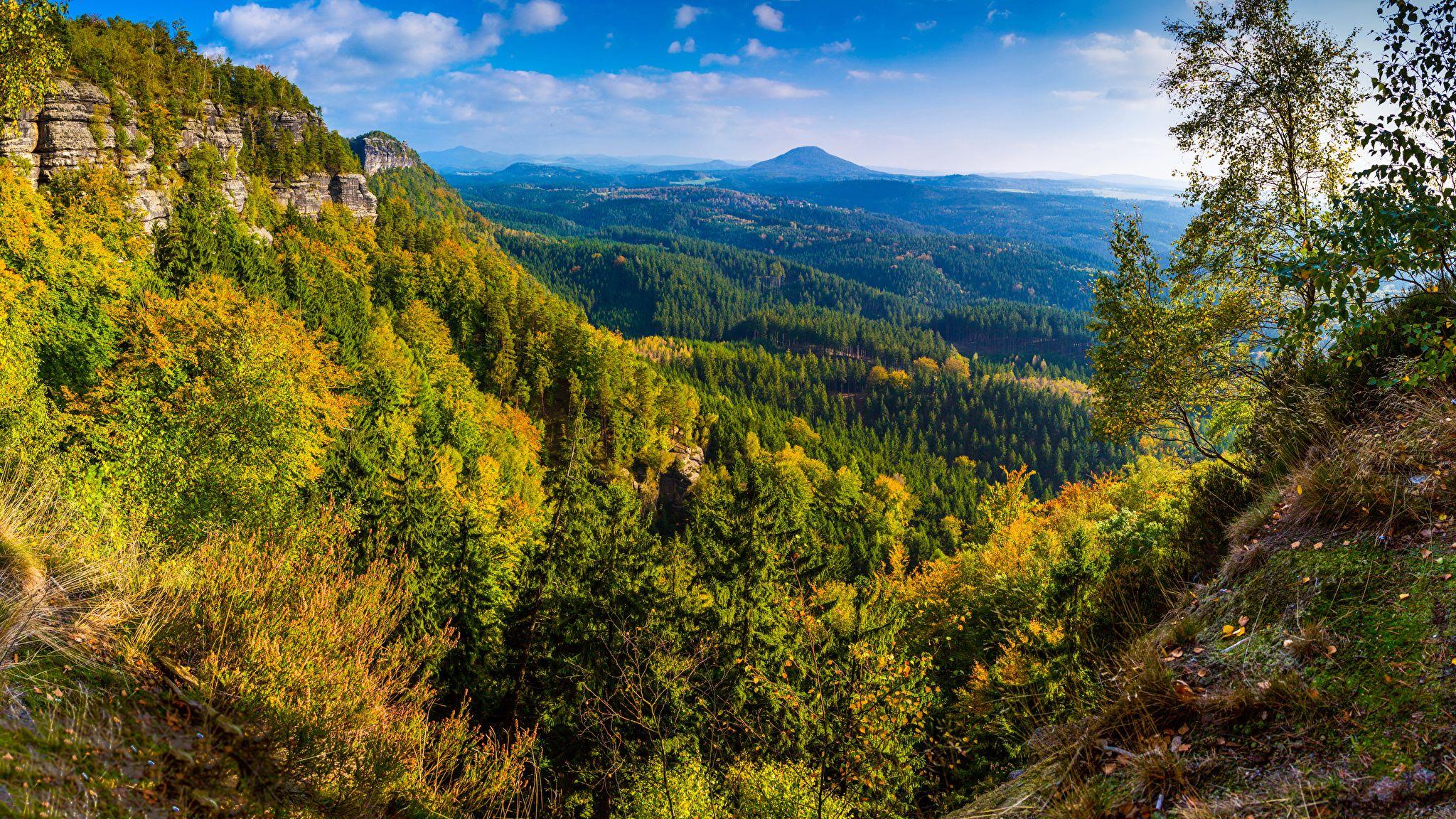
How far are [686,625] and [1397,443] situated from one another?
56.1ft

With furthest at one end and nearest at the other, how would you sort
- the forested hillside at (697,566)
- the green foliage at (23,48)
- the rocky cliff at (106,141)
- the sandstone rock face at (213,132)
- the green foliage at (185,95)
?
the sandstone rock face at (213,132) → the green foliage at (185,95) → the rocky cliff at (106,141) → the green foliage at (23,48) → the forested hillside at (697,566)

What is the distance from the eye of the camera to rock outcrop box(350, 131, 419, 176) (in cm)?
16375

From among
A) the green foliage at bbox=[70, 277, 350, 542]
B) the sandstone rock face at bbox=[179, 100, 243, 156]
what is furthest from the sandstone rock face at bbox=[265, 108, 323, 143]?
the green foliage at bbox=[70, 277, 350, 542]

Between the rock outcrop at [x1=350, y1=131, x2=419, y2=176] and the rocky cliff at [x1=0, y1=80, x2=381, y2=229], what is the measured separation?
11264 cm

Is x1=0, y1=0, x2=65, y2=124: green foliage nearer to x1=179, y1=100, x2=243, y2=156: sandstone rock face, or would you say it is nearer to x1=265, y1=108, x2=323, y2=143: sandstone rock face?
x1=179, y1=100, x2=243, y2=156: sandstone rock face

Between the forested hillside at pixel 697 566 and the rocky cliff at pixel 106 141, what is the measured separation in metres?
0.33

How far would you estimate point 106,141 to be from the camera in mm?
39438

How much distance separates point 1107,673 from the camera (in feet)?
19.3

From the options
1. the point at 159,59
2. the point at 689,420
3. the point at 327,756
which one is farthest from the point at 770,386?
the point at 327,756

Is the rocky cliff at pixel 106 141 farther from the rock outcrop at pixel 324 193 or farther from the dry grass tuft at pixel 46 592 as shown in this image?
the dry grass tuft at pixel 46 592

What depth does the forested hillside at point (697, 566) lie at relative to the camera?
15.5 feet

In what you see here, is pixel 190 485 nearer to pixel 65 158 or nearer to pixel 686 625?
pixel 686 625

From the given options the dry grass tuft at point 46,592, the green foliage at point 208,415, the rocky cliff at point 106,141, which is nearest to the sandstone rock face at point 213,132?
the rocky cliff at point 106,141

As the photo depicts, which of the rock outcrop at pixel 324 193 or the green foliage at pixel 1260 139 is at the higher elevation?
the rock outcrop at pixel 324 193
